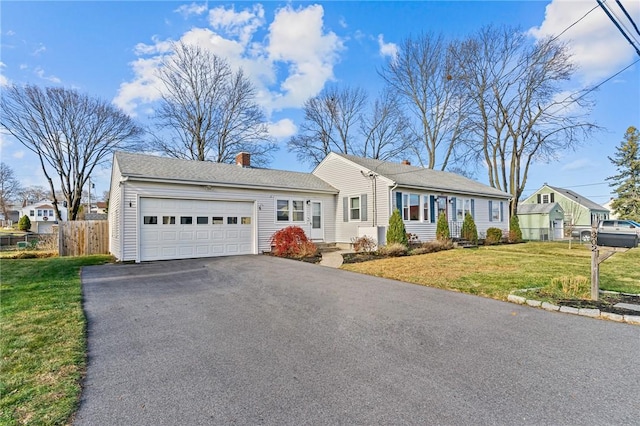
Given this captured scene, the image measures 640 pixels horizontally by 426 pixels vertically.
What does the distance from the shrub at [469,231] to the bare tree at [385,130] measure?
1341 cm

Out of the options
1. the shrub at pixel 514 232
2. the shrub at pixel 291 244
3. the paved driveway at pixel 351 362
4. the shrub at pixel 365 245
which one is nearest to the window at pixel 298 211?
the shrub at pixel 291 244

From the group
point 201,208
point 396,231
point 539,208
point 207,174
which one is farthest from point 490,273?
point 539,208

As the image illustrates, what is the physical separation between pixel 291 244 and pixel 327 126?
800 inches

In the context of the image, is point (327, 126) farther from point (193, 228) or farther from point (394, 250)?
→ point (193, 228)

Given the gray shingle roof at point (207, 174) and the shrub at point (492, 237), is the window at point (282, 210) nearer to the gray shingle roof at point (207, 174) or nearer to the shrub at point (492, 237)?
the gray shingle roof at point (207, 174)

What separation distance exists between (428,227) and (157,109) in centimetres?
2294

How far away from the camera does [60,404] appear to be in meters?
2.50

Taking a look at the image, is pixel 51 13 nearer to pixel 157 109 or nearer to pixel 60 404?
pixel 60 404

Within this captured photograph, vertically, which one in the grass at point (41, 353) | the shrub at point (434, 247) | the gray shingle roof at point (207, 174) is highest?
the gray shingle roof at point (207, 174)

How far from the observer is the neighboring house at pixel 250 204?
1137 cm

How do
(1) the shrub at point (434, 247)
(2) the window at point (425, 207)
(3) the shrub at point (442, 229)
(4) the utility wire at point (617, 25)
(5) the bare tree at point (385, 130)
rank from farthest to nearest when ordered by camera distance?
(5) the bare tree at point (385, 130), (2) the window at point (425, 207), (3) the shrub at point (442, 229), (1) the shrub at point (434, 247), (4) the utility wire at point (617, 25)

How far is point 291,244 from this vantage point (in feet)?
42.5

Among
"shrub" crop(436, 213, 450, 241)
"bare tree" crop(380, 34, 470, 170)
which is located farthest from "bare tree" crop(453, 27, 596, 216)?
"shrub" crop(436, 213, 450, 241)

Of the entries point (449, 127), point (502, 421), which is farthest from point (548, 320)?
point (449, 127)
